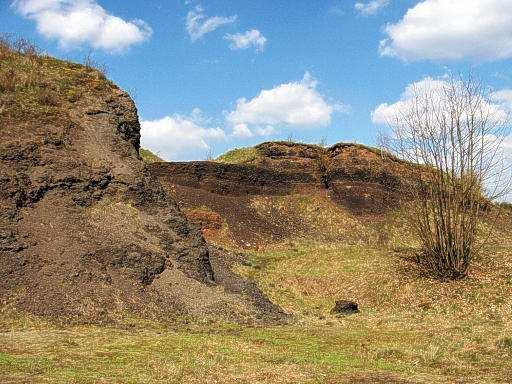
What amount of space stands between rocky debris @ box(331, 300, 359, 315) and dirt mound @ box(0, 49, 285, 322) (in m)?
2.50

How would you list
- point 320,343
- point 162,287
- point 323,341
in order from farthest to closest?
1. point 162,287
2. point 323,341
3. point 320,343

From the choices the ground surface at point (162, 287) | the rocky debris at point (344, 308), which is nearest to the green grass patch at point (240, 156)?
the ground surface at point (162, 287)

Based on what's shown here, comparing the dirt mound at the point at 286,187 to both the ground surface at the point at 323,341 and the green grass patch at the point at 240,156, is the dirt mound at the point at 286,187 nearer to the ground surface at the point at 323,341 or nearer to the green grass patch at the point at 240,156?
the green grass patch at the point at 240,156

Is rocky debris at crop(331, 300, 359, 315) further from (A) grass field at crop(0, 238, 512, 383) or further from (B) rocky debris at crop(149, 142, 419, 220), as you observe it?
(B) rocky debris at crop(149, 142, 419, 220)

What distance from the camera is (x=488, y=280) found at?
22.9 metres

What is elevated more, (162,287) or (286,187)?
(286,187)

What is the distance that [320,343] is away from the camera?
49.0 ft

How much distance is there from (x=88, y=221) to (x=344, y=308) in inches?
430

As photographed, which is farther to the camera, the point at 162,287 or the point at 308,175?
the point at 308,175

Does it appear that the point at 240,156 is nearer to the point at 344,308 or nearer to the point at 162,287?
the point at 344,308

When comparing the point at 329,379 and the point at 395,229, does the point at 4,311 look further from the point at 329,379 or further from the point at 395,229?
the point at 395,229

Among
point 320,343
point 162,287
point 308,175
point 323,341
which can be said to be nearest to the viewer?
point 320,343

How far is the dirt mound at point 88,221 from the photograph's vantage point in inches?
705

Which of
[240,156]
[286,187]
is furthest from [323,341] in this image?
[240,156]
